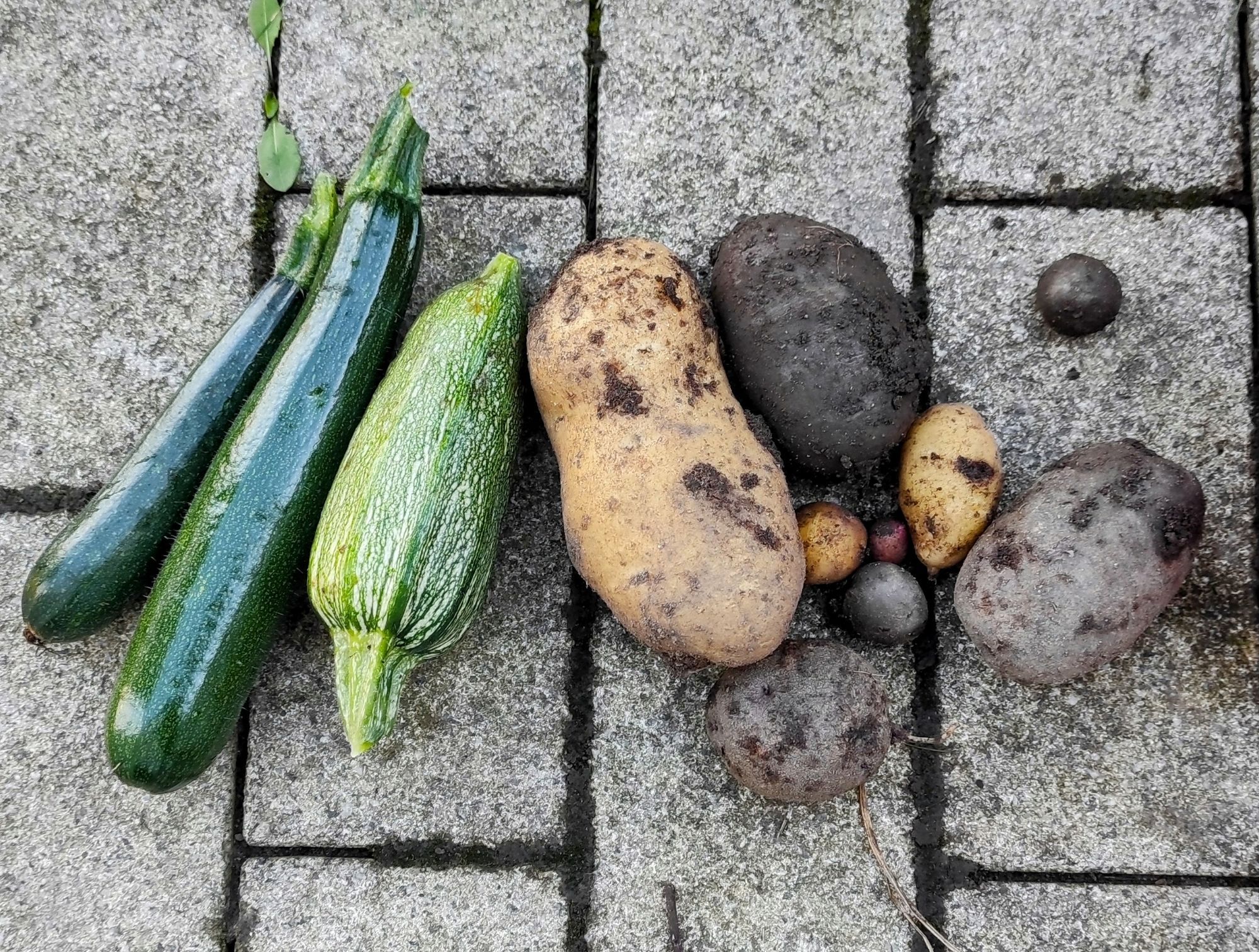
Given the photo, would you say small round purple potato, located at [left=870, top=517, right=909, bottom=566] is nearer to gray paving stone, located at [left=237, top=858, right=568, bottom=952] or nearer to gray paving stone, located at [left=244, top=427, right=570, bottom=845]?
gray paving stone, located at [left=244, top=427, right=570, bottom=845]

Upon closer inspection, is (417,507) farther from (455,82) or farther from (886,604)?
(455,82)

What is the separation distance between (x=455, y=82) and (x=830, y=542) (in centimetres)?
151

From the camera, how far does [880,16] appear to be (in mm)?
2230

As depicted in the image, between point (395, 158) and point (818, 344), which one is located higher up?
point (395, 158)

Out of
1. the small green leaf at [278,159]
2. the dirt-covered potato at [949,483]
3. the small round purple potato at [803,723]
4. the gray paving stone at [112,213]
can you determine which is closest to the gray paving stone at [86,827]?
the gray paving stone at [112,213]

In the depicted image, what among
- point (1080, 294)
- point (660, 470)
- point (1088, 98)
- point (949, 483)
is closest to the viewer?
point (660, 470)

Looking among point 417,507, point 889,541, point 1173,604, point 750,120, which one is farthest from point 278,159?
point 1173,604

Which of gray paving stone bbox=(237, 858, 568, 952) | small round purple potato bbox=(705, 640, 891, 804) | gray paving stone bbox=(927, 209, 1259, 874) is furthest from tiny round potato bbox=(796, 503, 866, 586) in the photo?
gray paving stone bbox=(237, 858, 568, 952)

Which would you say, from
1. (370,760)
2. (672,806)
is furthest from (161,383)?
(672,806)

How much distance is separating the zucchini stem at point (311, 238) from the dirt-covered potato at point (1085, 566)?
1674 mm

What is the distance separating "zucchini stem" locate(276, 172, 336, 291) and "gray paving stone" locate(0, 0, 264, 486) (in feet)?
0.86

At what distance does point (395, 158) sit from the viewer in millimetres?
1989

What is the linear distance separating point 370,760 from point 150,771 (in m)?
0.48

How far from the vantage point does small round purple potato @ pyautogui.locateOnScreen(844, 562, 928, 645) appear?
192 centimetres
